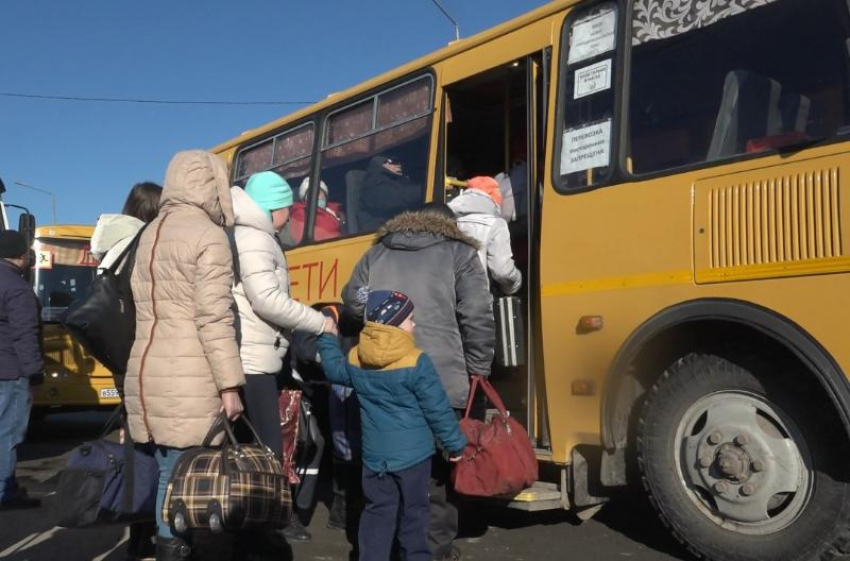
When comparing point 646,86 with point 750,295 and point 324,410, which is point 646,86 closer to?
point 750,295

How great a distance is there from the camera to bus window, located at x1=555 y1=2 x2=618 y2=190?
4.65 meters

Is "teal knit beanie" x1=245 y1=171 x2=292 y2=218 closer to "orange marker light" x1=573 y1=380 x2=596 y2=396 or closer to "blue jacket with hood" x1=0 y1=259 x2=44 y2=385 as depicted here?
"orange marker light" x1=573 y1=380 x2=596 y2=396

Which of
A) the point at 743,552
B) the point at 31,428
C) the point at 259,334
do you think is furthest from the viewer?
the point at 31,428

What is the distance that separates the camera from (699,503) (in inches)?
161

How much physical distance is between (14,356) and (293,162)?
2795 mm

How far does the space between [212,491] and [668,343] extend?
2321mm

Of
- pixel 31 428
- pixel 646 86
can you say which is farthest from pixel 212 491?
pixel 31 428

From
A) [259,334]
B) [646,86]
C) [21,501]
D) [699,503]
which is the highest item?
[646,86]

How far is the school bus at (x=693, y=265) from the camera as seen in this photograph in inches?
145

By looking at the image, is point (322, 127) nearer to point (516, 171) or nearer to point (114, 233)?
point (516, 171)

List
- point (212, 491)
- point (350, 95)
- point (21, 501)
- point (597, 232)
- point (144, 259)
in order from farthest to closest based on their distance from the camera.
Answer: point (350, 95)
point (21, 501)
point (597, 232)
point (144, 259)
point (212, 491)

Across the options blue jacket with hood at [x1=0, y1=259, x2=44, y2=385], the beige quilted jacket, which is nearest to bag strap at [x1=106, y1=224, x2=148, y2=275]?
the beige quilted jacket

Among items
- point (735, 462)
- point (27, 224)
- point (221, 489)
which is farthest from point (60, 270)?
point (735, 462)

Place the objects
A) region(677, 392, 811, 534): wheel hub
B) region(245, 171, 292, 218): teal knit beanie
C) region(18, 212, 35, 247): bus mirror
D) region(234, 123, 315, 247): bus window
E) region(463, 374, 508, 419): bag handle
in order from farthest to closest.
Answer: region(18, 212, 35, 247): bus mirror, region(234, 123, 315, 247): bus window, region(463, 374, 508, 419): bag handle, region(245, 171, 292, 218): teal knit beanie, region(677, 392, 811, 534): wheel hub
